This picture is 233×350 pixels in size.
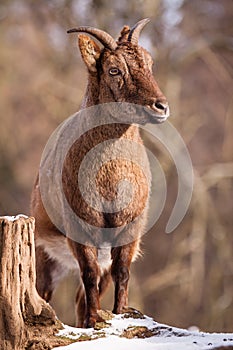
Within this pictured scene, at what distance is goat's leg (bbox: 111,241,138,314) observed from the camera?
668cm

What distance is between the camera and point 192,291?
60.5 feet

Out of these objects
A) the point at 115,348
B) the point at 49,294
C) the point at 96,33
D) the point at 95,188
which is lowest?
the point at 115,348

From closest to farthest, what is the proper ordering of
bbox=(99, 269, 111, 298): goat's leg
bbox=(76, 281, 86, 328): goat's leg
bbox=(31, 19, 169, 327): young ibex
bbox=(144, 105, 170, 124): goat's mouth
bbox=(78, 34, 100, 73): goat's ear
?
bbox=(144, 105, 170, 124): goat's mouth < bbox=(31, 19, 169, 327): young ibex < bbox=(78, 34, 100, 73): goat's ear < bbox=(99, 269, 111, 298): goat's leg < bbox=(76, 281, 86, 328): goat's leg

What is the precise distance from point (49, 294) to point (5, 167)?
1326cm

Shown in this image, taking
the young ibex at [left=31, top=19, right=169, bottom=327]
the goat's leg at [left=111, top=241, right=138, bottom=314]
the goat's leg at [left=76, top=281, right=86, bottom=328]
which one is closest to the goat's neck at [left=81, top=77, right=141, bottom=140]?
the young ibex at [left=31, top=19, right=169, bottom=327]

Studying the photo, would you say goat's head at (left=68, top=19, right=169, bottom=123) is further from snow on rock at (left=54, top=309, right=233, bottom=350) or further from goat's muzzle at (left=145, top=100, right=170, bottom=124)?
snow on rock at (left=54, top=309, right=233, bottom=350)

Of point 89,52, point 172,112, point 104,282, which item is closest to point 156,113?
point 89,52

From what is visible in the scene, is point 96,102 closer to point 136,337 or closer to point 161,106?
point 161,106

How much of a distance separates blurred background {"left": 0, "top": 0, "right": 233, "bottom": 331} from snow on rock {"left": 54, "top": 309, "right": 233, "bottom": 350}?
8.64 m

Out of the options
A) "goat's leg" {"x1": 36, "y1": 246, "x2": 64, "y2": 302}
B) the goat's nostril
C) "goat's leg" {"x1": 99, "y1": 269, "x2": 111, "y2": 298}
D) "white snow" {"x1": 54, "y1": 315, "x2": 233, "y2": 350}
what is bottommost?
"white snow" {"x1": 54, "y1": 315, "x2": 233, "y2": 350}

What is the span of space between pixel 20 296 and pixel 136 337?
91cm

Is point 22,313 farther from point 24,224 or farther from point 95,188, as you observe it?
point 95,188

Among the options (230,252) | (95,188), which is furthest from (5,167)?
(95,188)

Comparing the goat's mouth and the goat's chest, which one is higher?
the goat's mouth
